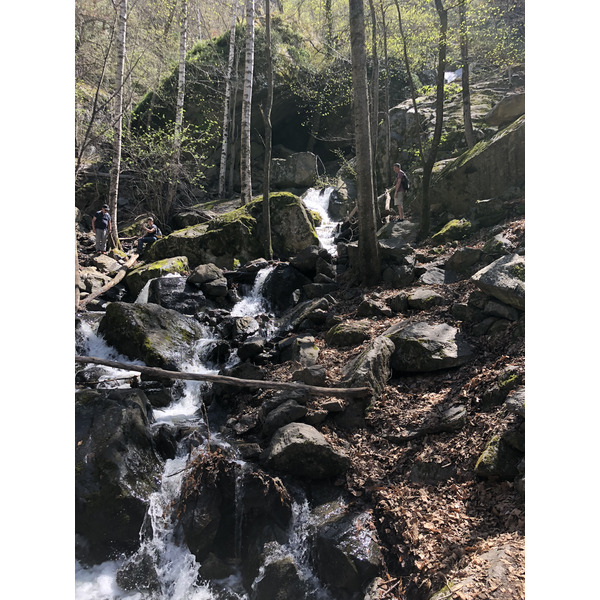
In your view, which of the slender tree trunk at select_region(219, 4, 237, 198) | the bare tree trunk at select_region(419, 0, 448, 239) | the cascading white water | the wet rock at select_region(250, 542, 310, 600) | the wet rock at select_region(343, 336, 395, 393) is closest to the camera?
the wet rock at select_region(250, 542, 310, 600)

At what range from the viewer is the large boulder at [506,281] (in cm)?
548

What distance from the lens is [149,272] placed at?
10.5 meters

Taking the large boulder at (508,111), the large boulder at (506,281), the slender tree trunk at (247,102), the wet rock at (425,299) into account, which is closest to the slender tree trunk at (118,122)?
the slender tree trunk at (247,102)

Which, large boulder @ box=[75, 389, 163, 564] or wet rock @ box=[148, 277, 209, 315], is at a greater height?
wet rock @ box=[148, 277, 209, 315]

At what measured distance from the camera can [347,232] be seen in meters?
12.9

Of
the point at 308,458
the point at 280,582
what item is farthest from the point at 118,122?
the point at 280,582

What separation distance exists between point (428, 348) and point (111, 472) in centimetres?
400

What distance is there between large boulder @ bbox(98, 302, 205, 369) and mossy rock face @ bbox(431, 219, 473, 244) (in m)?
5.86

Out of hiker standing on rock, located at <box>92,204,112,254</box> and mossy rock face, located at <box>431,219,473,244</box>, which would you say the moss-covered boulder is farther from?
mossy rock face, located at <box>431,219,473,244</box>

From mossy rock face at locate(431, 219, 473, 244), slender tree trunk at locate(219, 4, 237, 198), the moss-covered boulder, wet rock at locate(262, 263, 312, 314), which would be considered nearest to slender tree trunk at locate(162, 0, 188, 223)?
slender tree trunk at locate(219, 4, 237, 198)

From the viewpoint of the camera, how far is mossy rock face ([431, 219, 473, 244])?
968 centimetres

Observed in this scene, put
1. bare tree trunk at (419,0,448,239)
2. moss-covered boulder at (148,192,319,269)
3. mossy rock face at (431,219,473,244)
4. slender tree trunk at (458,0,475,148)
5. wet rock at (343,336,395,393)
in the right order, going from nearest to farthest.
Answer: wet rock at (343,336,395,393) < bare tree trunk at (419,0,448,239) < mossy rock face at (431,219,473,244) < moss-covered boulder at (148,192,319,269) < slender tree trunk at (458,0,475,148)
